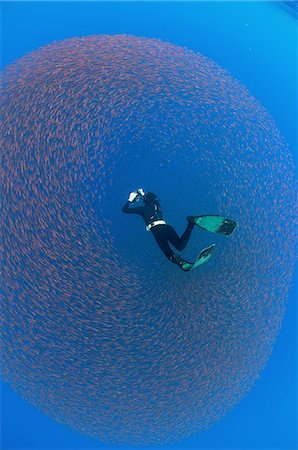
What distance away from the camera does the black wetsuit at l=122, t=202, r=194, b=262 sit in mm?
4816

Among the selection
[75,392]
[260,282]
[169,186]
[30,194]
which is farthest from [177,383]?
[30,194]

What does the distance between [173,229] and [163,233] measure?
14cm

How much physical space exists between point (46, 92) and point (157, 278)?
302cm

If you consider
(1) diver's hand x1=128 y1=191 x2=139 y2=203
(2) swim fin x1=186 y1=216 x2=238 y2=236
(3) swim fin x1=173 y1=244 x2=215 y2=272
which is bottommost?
(3) swim fin x1=173 y1=244 x2=215 y2=272

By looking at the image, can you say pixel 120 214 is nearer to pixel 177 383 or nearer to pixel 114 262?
pixel 114 262

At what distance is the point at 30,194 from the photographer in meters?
5.43

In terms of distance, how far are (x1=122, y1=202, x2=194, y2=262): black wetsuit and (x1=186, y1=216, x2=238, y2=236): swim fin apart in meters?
0.11

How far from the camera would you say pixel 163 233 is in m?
4.93

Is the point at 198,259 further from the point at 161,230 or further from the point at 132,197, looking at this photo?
the point at 132,197

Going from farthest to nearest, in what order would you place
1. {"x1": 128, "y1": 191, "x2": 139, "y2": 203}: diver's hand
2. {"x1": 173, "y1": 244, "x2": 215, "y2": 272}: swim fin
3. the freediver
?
1. {"x1": 128, "y1": 191, "x2": 139, "y2": 203}: diver's hand
2. the freediver
3. {"x1": 173, "y1": 244, "x2": 215, "y2": 272}: swim fin

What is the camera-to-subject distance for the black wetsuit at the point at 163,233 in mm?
4816

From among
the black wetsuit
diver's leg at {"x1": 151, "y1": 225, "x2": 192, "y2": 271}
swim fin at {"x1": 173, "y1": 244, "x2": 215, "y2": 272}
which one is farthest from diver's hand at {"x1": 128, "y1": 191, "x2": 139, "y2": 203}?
swim fin at {"x1": 173, "y1": 244, "x2": 215, "y2": 272}

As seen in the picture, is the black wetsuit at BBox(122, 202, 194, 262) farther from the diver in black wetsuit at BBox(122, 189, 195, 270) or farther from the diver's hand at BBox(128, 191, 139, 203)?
the diver's hand at BBox(128, 191, 139, 203)

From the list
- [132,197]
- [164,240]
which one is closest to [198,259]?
[164,240]
